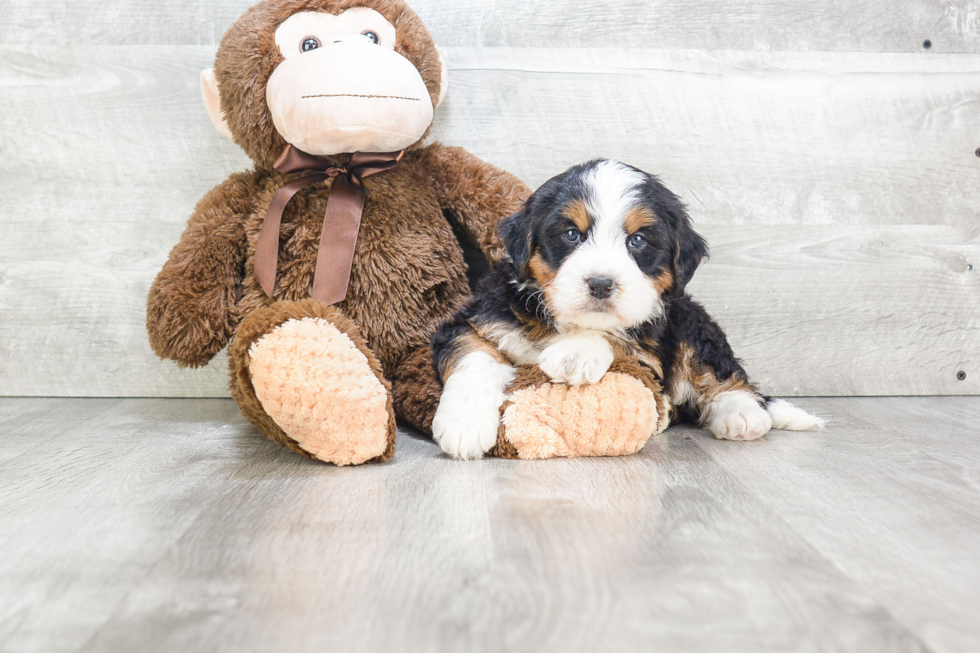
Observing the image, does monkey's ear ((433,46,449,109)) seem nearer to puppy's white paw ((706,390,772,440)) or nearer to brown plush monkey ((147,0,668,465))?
brown plush monkey ((147,0,668,465))

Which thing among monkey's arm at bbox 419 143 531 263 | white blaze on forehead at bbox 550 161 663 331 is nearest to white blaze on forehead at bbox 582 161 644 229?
white blaze on forehead at bbox 550 161 663 331

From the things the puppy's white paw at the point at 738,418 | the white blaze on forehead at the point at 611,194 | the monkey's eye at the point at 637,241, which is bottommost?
the puppy's white paw at the point at 738,418

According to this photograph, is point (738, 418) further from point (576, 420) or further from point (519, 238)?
point (519, 238)

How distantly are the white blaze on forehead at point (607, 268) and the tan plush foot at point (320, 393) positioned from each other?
44 cm

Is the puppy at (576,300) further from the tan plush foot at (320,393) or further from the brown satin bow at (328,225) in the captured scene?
the brown satin bow at (328,225)

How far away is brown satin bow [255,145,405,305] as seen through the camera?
78.3 inches

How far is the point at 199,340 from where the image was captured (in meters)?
1.97

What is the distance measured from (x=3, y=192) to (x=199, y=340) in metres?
1.02

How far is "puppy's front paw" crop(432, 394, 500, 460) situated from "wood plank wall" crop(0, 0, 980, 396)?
101 centimetres

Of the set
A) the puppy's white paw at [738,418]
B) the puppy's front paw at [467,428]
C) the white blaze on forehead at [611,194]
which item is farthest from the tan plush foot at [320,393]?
the puppy's white paw at [738,418]

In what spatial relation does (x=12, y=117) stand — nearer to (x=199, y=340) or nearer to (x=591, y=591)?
(x=199, y=340)

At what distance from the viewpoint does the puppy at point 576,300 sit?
1.72 m

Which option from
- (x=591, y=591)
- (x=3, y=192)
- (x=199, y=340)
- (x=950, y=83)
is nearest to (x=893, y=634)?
(x=591, y=591)

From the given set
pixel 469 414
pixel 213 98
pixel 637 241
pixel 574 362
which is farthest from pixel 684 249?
pixel 213 98
